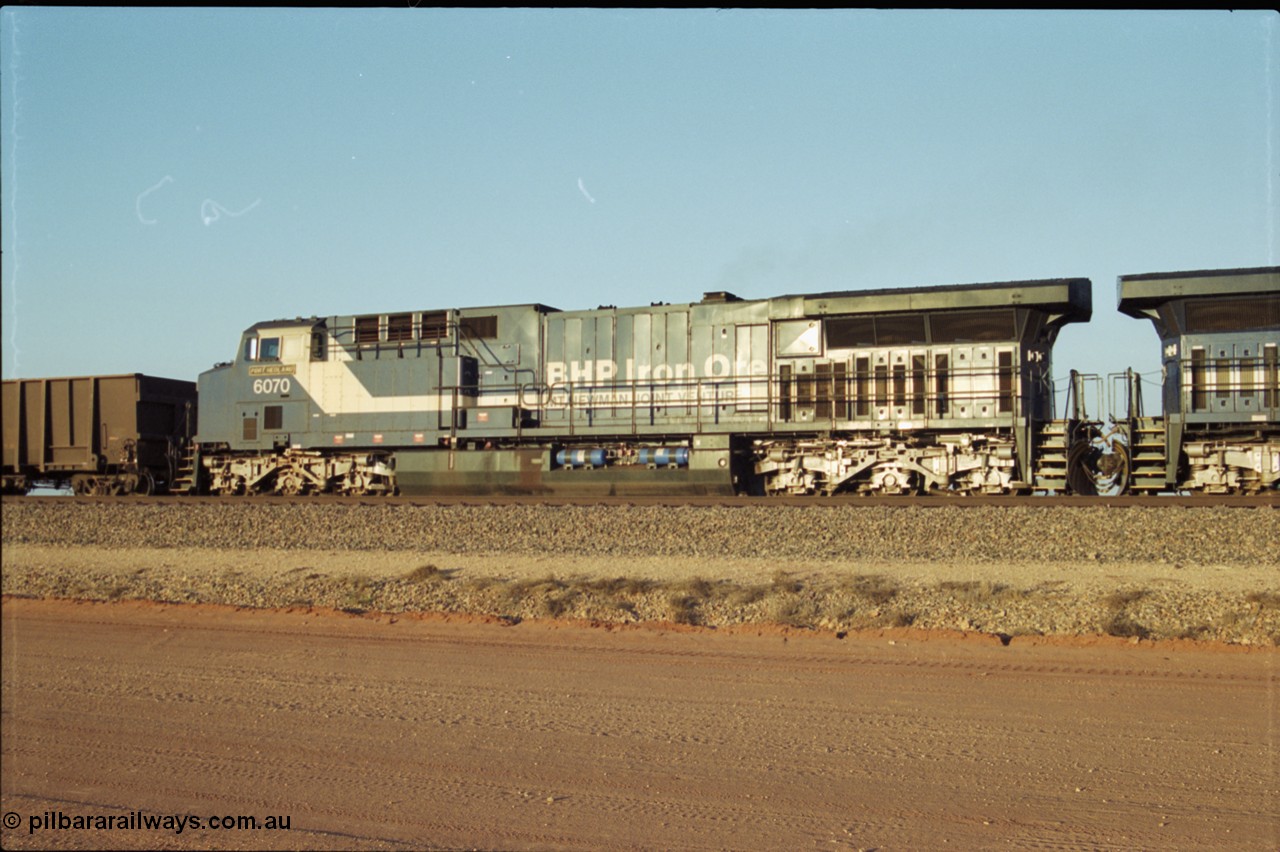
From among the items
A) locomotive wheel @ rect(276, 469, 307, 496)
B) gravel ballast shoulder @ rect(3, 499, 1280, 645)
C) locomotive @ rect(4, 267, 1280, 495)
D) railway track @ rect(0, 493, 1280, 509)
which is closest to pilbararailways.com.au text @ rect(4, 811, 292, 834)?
gravel ballast shoulder @ rect(3, 499, 1280, 645)

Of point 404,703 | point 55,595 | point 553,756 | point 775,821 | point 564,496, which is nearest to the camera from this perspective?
point 775,821

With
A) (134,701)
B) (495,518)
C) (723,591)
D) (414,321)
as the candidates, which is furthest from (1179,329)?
(134,701)

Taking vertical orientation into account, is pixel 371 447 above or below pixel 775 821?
above

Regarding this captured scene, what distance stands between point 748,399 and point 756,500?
8.57 ft

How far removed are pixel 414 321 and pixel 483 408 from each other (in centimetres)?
253

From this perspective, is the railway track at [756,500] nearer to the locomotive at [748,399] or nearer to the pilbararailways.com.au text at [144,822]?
the locomotive at [748,399]

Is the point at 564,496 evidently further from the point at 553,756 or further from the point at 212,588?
the point at 553,756

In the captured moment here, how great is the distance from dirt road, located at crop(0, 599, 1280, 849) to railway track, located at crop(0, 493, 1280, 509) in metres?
8.38

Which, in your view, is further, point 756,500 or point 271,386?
point 271,386

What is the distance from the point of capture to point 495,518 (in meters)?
18.7

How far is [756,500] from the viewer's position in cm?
1945

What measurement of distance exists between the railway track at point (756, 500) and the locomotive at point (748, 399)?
0.70m

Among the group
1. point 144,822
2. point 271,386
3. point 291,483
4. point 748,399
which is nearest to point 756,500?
point 748,399

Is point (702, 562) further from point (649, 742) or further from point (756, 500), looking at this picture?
point (649, 742)
